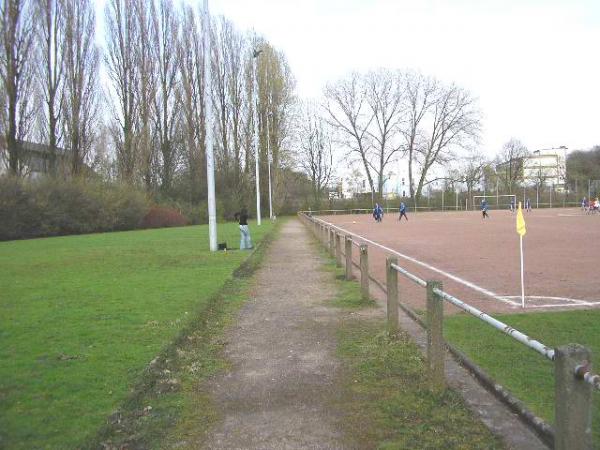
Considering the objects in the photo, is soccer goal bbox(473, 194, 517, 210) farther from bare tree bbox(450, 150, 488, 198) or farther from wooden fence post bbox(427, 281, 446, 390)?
wooden fence post bbox(427, 281, 446, 390)

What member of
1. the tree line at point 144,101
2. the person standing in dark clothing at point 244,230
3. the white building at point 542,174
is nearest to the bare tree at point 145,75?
the tree line at point 144,101

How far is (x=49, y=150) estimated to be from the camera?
36656 millimetres

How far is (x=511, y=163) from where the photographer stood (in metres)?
84.2

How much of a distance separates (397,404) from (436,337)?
64cm

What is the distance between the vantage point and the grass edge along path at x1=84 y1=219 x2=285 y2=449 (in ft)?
11.7

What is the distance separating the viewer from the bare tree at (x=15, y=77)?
31.4 meters

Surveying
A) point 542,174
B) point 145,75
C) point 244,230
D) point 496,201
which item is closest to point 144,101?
point 145,75

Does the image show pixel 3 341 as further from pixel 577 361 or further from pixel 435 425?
pixel 577 361

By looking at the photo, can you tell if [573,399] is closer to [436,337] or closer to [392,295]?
[436,337]

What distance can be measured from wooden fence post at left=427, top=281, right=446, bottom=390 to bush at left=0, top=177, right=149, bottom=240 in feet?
101

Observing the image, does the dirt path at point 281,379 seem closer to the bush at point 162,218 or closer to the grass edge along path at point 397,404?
A: the grass edge along path at point 397,404

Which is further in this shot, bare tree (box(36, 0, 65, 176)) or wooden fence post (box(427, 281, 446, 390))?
bare tree (box(36, 0, 65, 176))

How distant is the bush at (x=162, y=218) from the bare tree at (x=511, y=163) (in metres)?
55.1

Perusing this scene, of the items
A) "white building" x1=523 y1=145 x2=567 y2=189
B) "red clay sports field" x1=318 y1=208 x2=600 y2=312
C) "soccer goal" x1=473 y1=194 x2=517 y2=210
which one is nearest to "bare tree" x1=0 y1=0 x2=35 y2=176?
"red clay sports field" x1=318 y1=208 x2=600 y2=312
